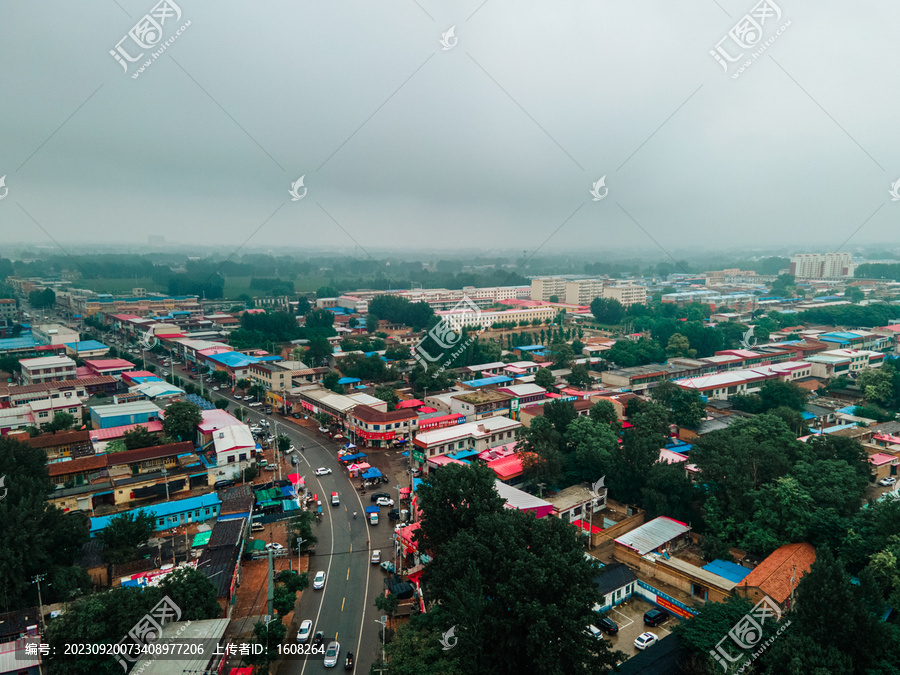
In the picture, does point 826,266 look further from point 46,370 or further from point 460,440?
point 46,370

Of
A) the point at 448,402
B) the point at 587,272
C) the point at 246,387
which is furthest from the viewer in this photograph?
the point at 587,272

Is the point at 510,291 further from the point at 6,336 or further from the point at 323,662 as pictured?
the point at 323,662

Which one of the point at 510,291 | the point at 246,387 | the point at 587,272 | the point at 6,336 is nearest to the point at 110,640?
the point at 246,387

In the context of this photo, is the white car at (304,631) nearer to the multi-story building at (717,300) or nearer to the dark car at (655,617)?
the dark car at (655,617)

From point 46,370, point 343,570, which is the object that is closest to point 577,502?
point 343,570

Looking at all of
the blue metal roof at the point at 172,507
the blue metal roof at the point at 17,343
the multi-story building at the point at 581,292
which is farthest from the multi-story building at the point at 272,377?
the multi-story building at the point at 581,292

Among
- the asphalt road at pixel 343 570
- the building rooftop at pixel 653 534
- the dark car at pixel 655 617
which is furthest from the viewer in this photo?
the building rooftop at pixel 653 534
